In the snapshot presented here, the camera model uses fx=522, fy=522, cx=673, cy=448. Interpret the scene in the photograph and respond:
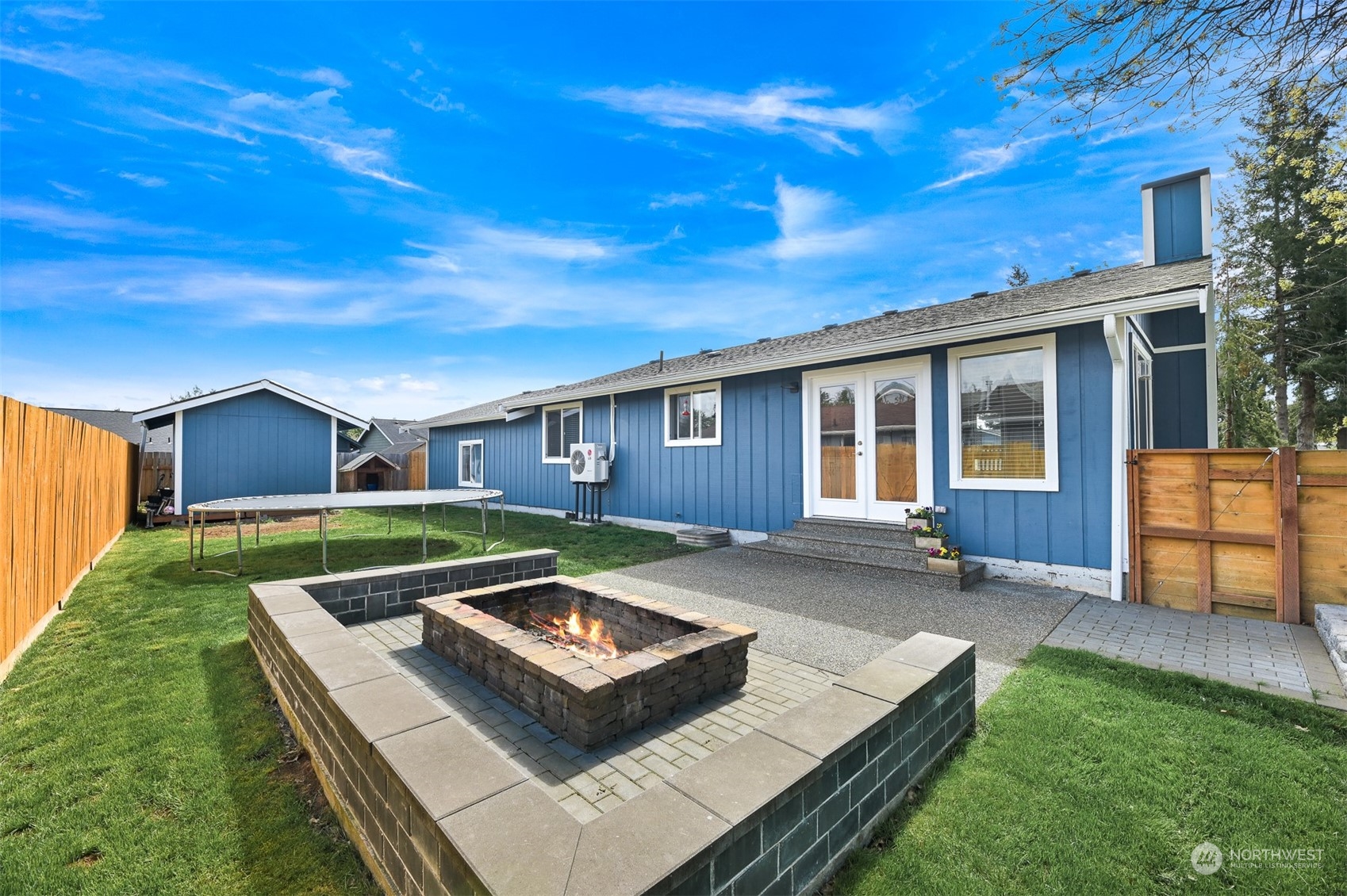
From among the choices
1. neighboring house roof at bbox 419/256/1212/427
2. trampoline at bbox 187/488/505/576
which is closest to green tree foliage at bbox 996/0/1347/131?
neighboring house roof at bbox 419/256/1212/427

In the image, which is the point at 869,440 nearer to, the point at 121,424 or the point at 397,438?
the point at 397,438

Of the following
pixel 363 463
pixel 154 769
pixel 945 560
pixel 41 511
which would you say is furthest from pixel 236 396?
pixel 945 560

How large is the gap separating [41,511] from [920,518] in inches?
326

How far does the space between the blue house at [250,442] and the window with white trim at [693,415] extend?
9.02 m

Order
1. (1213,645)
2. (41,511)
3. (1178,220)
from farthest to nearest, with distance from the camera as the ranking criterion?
(1178,220), (41,511), (1213,645)

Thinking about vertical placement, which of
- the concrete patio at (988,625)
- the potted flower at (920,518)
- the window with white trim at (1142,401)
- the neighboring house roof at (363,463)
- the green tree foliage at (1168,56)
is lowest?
the concrete patio at (988,625)

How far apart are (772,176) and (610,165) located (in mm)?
3280

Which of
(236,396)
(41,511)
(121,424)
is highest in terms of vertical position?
(236,396)

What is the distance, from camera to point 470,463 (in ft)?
50.1

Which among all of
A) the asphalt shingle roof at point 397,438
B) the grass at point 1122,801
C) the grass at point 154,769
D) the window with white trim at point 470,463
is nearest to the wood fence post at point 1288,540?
the grass at point 1122,801

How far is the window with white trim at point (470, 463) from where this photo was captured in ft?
49.0

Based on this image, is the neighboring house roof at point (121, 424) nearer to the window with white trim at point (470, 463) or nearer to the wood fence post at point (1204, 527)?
the window with white trim at point (470, 463)

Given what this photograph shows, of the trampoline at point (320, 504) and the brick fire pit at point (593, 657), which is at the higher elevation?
the trampoline at point (320, 504)

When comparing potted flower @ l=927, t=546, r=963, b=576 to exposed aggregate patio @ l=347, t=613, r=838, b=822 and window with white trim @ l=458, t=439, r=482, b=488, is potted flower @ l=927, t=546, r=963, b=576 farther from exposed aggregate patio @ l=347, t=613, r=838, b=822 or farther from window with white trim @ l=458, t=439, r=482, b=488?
window with white trim @ l=458, t=439, r=482, b=488
